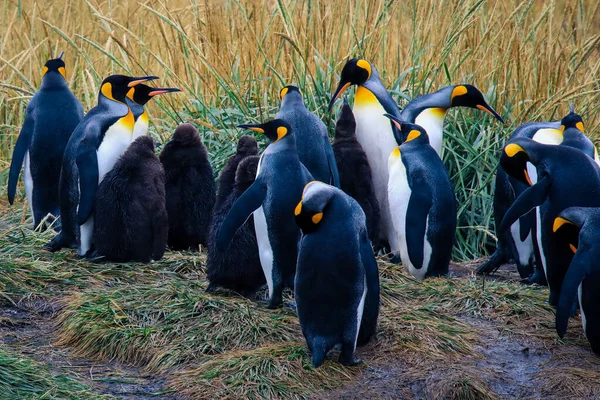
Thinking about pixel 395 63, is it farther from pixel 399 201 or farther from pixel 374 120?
pixel 399 201

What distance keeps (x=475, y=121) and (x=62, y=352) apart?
13.0ft

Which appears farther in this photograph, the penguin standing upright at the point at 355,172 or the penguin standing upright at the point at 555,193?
the penguin standing upright at the point at 355,172

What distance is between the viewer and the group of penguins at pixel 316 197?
3900 millimetres

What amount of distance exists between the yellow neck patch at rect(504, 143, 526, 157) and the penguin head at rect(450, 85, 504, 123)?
137 centimetres

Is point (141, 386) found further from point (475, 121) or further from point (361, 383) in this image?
point (475, 121)

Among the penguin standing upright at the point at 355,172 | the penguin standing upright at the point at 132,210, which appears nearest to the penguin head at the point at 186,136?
the penguin standing upright at the point at 132,210

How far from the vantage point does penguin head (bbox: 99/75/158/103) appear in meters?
6.02

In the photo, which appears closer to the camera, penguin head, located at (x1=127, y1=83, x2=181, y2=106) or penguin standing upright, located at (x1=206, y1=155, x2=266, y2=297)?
penguin standing upright, located at (x1=206, y1=155, x2=266, y2=297)

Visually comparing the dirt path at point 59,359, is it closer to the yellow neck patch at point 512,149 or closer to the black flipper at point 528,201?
the black flipper at point 528,201

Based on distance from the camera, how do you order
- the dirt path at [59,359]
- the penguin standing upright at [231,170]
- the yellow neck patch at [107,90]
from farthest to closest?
1. the yellow neck patch at [107,90]
2. the penguin standing upright at [231,170]
3. the dirt path at [59,359]

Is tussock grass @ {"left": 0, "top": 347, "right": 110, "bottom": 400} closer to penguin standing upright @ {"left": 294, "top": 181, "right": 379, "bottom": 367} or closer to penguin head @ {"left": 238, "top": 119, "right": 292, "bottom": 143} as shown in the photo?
penguin standing upright @ {"left": 294, "top": 181, "right": 379, "bottom": 367}

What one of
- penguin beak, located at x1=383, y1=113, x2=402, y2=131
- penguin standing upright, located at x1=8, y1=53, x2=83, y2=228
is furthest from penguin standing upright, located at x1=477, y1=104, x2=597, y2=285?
penguin standing upright, located at x1=8, y1=53, x2=83, y2=228

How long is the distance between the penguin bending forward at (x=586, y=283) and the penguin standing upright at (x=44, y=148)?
3724mm

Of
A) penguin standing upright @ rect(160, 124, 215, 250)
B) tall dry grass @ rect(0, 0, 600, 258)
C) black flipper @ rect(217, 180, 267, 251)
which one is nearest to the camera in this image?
black flipper @ rect(217, 180, 267, 251)
